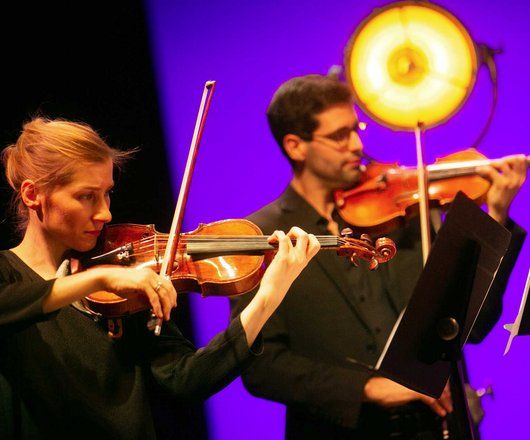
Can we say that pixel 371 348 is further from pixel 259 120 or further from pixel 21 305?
pixel 259 120

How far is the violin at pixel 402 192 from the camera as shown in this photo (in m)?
2.09

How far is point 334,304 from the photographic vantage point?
2.07 meters

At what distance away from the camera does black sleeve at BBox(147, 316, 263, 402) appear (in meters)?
1.62

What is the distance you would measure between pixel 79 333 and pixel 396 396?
828 mm

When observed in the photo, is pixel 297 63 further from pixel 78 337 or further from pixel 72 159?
pixel 78 337

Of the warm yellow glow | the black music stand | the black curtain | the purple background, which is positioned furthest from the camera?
the purple background

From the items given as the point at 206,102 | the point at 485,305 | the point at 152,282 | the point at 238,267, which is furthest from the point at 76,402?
the point at 485,305

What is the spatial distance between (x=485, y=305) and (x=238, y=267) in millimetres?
775

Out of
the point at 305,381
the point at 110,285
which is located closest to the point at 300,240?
the point at 305,381

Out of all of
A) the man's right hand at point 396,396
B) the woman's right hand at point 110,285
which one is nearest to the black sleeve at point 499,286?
the man's right hand at point 396,396

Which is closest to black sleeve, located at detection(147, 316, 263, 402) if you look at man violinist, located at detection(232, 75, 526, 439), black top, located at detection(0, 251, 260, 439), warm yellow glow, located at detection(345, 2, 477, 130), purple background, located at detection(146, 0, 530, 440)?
black top, located at detection(0, 251, 260, 439)

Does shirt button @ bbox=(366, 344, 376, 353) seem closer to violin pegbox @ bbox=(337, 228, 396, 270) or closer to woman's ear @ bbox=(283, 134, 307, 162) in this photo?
violin pegbox @ bbox=(337, 228, 396, 270)

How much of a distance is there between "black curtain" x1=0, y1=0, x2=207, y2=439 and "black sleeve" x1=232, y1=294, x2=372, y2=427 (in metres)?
0.74

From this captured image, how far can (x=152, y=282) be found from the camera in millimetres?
1427
